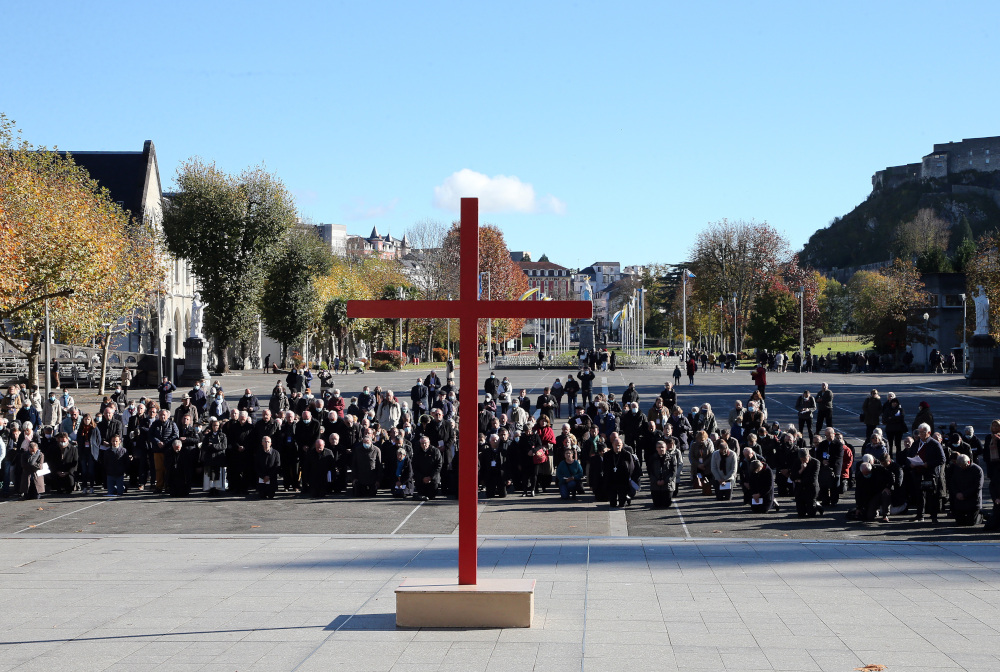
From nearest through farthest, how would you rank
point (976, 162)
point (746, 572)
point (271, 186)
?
1. point (746, 572)
2. point (271, 186)
3. point (976, 162)

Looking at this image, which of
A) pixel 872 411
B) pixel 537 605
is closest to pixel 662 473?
pixel 537 605

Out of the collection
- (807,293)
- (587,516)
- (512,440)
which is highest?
(807,293)

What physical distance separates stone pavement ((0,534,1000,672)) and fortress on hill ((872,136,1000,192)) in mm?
163886

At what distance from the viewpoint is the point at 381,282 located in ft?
280

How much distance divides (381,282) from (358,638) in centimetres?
7797

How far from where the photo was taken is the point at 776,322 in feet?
246

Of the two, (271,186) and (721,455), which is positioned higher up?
(271,186)

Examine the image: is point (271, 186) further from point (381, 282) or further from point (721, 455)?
point (721, 455)

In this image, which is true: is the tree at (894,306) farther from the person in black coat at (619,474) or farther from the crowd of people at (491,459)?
the person in black coat at (619,474)

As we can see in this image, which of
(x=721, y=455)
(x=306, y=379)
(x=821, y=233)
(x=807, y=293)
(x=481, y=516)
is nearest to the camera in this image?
(x=481, y=516)

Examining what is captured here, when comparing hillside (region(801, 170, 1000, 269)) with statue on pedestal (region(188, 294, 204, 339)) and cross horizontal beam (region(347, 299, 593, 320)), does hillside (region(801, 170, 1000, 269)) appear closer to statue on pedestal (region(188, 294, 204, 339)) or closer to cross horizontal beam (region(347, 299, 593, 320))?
statue on pedestal (region(188, 294, 204, 339))

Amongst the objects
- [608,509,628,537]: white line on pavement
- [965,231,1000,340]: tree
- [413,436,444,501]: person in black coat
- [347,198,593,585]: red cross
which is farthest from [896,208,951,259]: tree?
[347,198,593,585]: red cross

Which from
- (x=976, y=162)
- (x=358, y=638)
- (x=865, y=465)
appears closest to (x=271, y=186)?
(x=865, y=465)

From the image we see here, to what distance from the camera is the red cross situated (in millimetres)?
8547
